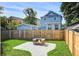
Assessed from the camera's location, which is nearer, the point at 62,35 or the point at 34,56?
the point at 34,56

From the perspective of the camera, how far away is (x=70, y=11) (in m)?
4.79

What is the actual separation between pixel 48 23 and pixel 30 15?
1.53ft

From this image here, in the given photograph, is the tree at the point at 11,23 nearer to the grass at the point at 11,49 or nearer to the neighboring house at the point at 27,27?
the neighboring house at the point at 27,27

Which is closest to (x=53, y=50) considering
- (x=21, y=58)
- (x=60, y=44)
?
(x=60, y=44)

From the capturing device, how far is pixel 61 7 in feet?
15.0

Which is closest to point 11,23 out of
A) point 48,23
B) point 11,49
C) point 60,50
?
point 11,49

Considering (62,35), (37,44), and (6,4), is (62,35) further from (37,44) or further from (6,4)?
(6,4)

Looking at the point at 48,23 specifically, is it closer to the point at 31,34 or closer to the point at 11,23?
the point at 31,34

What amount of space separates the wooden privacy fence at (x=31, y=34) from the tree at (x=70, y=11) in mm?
375

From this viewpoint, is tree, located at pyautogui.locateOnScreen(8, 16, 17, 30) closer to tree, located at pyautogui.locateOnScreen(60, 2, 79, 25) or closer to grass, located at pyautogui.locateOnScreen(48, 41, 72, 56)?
grass, located at pyautogui.locateOnScreen(48, 41, 72, 56)

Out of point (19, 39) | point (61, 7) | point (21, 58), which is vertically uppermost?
point (61, 7)

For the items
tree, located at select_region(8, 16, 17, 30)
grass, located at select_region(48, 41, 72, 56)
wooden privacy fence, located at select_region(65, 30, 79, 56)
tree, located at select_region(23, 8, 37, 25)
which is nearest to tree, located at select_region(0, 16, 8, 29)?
tree, located at select_region(8, 16, 17, 30)

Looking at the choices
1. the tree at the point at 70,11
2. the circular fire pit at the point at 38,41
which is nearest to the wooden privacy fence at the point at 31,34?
the circular fire pit at the point at 38,41

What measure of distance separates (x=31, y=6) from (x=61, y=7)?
0.70m
